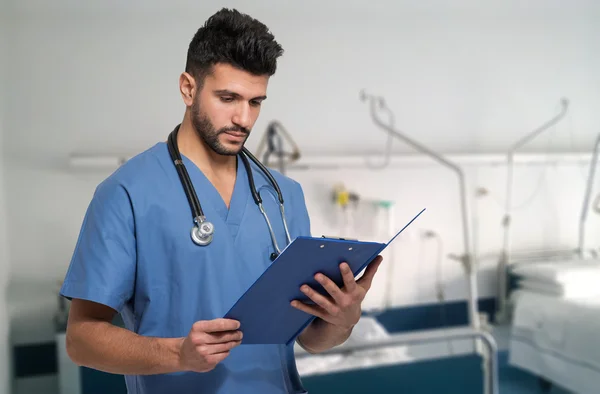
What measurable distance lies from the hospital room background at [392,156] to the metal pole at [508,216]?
0.03 feet

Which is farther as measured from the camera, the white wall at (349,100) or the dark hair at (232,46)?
the white wall at (349,100)

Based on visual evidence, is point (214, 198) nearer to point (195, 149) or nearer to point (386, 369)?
point (195, 149)

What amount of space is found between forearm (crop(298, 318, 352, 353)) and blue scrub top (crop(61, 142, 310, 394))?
0.08 m

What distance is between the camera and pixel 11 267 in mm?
2332

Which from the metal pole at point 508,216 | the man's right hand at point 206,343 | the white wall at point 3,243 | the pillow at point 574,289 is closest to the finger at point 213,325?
the man's right hand at point 206,343

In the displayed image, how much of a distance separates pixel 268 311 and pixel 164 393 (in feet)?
0.79

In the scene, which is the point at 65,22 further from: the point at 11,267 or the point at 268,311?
the point at 268,311

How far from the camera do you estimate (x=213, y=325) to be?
74cm

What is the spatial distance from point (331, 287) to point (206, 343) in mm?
198

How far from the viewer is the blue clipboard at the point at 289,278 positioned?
73 cm

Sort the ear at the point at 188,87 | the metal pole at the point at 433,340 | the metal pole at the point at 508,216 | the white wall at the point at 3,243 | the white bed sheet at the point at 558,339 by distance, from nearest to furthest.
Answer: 1. the ear at the point at 188,87
2. the metal pole at the point at 433,340
3. the white wall at the point at 3,243
4. the white bed sheet at the point at 558,339
5. the metal pole at the point at 508,216

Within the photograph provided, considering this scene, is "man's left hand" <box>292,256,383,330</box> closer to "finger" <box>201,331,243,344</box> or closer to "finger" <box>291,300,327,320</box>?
"finger" <box>291,300,327,320</box>

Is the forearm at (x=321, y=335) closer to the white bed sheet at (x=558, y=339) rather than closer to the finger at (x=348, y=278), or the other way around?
the finger at (x=348, y=278)

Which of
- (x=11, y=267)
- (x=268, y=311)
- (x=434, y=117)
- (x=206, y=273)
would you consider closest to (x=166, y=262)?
(x=206, y=273)
